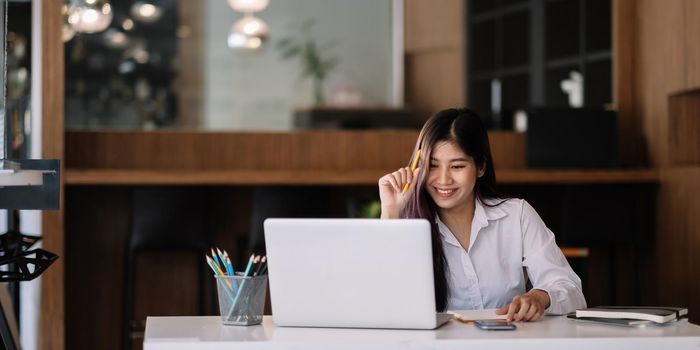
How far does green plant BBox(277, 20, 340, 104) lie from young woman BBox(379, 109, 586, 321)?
21.1ft

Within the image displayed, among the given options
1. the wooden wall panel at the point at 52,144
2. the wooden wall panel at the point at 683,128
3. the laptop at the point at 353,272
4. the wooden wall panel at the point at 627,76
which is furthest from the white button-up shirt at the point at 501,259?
the wooden wall panel at the point at 627,76

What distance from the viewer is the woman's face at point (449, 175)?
2.52 metres

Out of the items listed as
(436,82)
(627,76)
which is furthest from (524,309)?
(436,82)

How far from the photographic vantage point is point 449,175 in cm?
252

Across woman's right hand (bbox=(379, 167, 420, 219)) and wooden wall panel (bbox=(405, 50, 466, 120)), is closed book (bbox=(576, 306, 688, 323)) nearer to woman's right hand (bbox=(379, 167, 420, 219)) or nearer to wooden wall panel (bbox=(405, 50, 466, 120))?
woman's right hand (bbox=(379, 167, 420, 219))

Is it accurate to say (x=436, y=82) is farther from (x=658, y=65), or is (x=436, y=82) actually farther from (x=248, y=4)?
(x=658, y=65)

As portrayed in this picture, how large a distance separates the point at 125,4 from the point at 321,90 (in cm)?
182

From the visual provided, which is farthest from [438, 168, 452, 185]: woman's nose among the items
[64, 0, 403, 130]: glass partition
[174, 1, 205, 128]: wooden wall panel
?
[174, 1, 205, 128]: wooden wall panel

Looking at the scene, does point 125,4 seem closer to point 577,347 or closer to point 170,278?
point 170,278

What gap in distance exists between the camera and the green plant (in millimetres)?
8945

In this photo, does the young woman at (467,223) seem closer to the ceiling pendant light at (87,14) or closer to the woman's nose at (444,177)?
the woman's nose at (444,177)

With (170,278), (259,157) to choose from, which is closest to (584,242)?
(259,157)

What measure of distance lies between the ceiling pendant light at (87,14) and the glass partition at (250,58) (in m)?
2.76

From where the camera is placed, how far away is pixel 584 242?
16.5 feet
